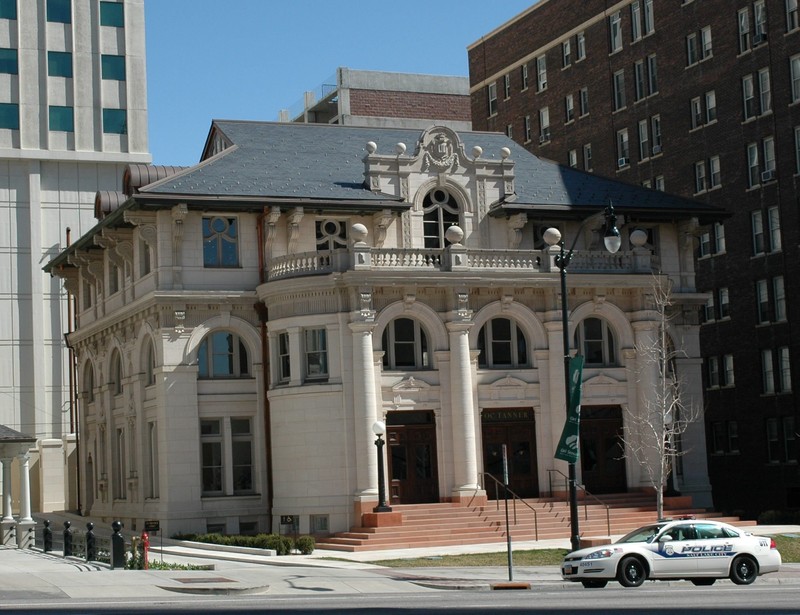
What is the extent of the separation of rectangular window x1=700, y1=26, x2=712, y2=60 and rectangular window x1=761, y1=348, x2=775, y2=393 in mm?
14940

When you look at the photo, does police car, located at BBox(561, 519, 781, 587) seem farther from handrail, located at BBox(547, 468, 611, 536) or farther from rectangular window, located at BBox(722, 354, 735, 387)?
rectangular window, located at BBox(722, 354, 735, 387)

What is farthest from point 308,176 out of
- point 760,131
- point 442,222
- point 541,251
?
point 760,131

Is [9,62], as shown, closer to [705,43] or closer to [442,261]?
[705,43]

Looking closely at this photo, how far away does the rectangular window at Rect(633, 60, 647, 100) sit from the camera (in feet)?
249

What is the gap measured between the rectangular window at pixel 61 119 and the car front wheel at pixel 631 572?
53.6m

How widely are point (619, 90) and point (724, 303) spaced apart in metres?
14.8

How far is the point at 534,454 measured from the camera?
49.1 metres

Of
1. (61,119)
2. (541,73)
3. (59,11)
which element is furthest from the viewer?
(541,73)

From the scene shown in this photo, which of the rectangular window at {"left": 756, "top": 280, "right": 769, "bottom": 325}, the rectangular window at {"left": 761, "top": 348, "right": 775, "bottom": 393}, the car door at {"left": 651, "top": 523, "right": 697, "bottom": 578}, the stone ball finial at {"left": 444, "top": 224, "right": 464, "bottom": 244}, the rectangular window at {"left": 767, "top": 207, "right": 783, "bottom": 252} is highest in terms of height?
the rectangular window at {"left": 767, "top": 207, "right": 783, "bottom": 252}

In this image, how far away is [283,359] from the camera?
1886 inches

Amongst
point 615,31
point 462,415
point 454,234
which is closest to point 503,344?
point 462,415

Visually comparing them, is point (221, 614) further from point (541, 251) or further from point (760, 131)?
point (760, 131)

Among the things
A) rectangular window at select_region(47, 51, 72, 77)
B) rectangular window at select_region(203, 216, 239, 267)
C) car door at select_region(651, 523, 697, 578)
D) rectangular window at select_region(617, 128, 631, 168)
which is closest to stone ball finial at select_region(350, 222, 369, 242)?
rectangular window at select_region(203, 216, 239, 267)

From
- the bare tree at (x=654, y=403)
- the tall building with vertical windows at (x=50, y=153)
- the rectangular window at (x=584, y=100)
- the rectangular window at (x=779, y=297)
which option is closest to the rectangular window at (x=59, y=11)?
the tall building with vertical windows at (x=50, y=153)
